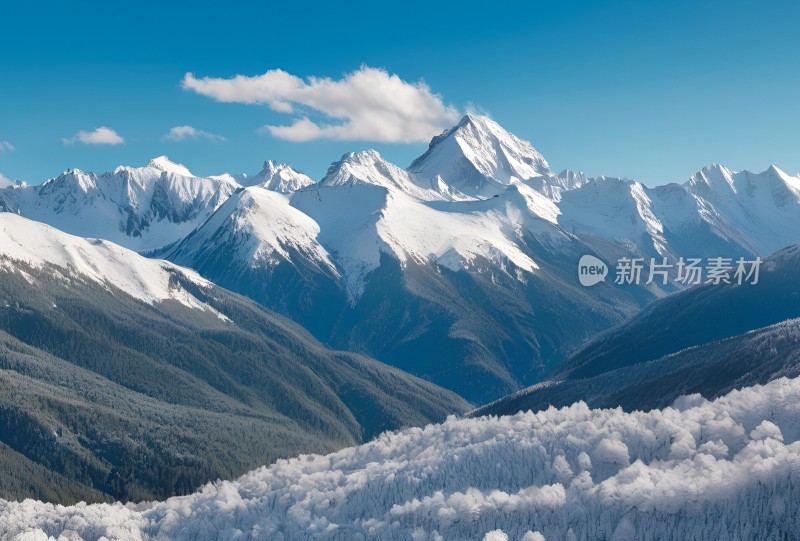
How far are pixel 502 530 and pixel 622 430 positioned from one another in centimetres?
4377

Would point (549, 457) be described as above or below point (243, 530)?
above

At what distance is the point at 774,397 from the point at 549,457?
47549 mm

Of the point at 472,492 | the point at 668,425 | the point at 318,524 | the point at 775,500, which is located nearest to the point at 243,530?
the point at 318,524

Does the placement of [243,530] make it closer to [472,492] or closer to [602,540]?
[472,492]

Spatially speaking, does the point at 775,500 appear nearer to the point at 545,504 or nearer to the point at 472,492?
the point at 545,504

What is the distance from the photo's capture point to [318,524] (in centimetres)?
Result: 18662

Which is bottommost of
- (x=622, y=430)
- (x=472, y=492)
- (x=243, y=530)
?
(x=243, y=530)

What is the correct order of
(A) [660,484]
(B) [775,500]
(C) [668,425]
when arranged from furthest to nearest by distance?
(C) [668,425]
(A) [660,484]
(B) [775,500]

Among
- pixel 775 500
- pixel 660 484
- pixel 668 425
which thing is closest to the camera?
pixel 775 500

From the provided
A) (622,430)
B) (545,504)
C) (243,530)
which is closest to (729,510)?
(545,504)

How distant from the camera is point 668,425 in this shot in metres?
190

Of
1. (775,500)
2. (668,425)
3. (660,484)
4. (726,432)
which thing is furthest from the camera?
(668,425)

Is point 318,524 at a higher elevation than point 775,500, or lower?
lower

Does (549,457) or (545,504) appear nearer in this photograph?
(545,504)
